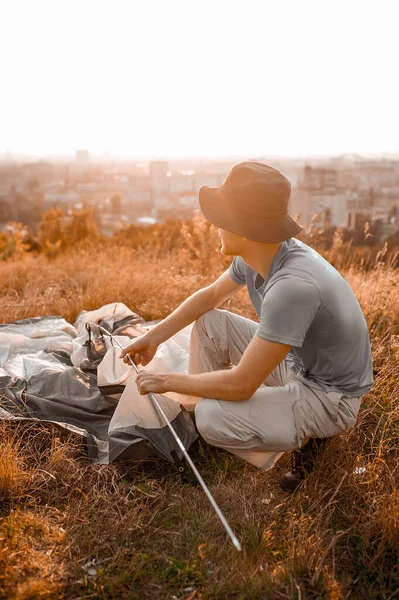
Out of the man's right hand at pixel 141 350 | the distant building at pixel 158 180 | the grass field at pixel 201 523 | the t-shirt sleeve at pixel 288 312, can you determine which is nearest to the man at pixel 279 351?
the t-shirt sleeve at pixel 288 312

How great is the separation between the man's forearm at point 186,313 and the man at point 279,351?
45 cm

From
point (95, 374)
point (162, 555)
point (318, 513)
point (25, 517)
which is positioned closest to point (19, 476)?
point (25, 517)

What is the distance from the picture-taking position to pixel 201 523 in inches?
83.7

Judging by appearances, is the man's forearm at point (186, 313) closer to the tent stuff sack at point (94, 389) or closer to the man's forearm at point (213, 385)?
the tent stuff sack at point (94, 389)

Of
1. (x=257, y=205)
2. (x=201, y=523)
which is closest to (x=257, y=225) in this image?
(x=257, y=205)

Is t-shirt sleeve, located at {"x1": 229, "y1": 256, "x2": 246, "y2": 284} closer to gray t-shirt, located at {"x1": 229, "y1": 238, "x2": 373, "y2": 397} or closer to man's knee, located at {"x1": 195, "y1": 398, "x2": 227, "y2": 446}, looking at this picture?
gray t-shirt, located at {"x1": 229, "y1": 238, "x2": 373, "y2": 397}

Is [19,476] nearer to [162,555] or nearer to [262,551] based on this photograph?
[162,555]

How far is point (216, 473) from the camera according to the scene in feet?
8.16

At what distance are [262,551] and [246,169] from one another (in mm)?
1444

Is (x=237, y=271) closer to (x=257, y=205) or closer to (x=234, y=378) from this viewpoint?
(x=257, y=205)

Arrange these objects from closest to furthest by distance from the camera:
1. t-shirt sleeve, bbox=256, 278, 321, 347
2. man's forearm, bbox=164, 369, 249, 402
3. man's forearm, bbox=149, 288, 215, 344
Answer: t-shirt sleeve, bbox=256, 278, 321, 347, man's forearm, bbox=164, 369, 249, 402, man's forearm, bbox=149, 288, 215, 344

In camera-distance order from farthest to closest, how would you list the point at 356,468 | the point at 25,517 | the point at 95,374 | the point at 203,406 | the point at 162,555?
the point at 95,374 < the point at 356,468 < the point at 203,406 < the point at 25,517 < the point at 162,555

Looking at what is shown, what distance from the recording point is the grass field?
1826mm

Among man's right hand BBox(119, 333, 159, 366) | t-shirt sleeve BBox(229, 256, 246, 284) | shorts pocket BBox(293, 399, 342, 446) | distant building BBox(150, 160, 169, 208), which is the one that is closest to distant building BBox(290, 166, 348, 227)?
t-shirt sleeve BBox(229, 256, 246, 284)
